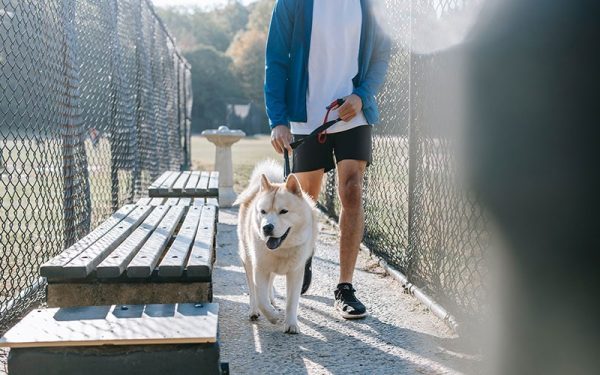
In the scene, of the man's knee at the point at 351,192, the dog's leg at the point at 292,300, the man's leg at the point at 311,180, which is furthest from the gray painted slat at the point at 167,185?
the dog's leg at the point at 292,300

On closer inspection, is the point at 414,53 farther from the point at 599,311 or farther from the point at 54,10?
the point at 599,311

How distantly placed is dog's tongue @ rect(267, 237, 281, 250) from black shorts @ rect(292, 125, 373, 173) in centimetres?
72

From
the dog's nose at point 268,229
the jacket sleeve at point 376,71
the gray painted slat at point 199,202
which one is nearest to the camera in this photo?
the dog's nose at point 268,229

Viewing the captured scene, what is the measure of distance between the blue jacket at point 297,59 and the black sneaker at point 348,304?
3.38ft

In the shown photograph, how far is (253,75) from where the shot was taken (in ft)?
169

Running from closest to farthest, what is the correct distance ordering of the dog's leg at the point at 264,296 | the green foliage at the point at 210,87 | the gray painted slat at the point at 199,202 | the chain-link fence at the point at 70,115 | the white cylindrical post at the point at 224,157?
the dog's leg at the point at 264,296
the chain-link fence at the point at 70,115
the gray painted slat at the point at 199,202
the white cylindrical post at the point at 224,157
the green foliage at the point at 210,87

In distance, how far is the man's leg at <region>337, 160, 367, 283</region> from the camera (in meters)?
3.57

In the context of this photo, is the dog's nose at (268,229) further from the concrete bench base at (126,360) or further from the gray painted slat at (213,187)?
the gray painted slat at (213,187)

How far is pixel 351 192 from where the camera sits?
141 inches

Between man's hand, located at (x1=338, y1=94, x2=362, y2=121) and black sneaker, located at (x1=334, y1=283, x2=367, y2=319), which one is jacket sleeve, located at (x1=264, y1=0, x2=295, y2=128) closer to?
man's hand, located at (x1=338, y1=94, x2=362, y2=121)

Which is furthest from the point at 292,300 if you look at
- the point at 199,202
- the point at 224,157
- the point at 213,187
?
the point at 224,157

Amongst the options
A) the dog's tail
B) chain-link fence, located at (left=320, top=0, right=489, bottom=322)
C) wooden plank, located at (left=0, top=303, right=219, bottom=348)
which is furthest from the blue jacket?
wooden plank, located at (left=0, top=303, right=219, bottom=348)

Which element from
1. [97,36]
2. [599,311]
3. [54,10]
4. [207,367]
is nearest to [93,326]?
[207,367]

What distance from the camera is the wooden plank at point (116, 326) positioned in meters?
1.82
